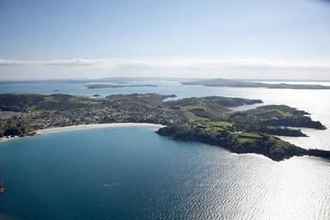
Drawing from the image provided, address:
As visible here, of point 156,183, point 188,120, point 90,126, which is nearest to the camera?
point 156,183

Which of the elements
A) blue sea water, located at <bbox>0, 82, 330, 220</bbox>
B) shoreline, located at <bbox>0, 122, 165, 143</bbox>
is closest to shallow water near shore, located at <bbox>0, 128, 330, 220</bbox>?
blue sea water, located at <bbox>0, 82, 330, 220</bbox>

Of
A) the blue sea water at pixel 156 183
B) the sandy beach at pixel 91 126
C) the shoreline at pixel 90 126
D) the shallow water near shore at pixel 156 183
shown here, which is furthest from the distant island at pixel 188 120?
the shallow water near shore at pixel 156 183

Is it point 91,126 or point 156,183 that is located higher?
point 91,126

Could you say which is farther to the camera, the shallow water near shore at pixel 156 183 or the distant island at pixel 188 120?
the distant island at pixel 188 120

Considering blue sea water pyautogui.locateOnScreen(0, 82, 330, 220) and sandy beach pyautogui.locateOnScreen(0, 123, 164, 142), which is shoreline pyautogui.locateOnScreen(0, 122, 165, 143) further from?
blue sea water pyautogui.locateOnScreen(0, 82, 330, 220)

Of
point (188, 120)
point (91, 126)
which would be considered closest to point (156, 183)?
point (188, 120)

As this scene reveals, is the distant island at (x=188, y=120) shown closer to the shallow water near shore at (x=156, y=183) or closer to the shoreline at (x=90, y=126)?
the shoreline at (x=90, y=126)

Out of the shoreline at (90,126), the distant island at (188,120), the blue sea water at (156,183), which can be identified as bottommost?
the blue sea water at (156,183)

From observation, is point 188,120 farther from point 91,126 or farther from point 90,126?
point 90,126
